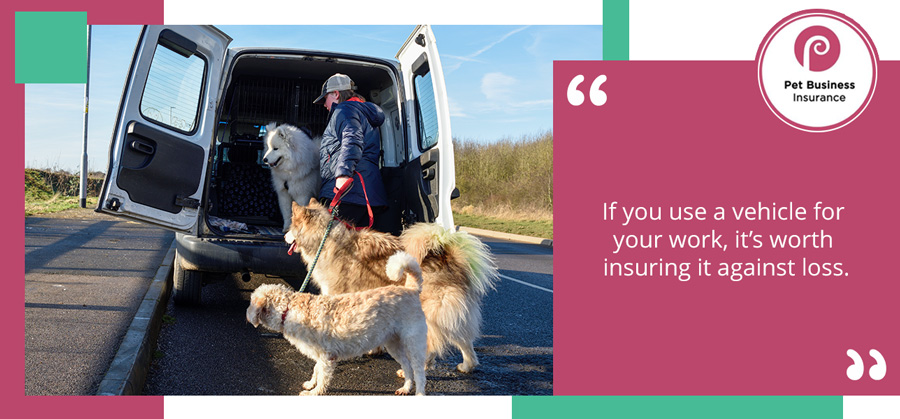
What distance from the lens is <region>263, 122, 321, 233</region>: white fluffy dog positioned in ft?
20.6

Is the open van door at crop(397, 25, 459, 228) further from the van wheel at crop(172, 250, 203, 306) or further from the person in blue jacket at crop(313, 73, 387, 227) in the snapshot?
the van wheel at crop(172, 250, 203, 306)

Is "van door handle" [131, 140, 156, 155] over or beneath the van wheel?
over

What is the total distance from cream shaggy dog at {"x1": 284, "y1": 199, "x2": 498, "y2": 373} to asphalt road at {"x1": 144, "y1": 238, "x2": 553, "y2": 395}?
13.3 inches

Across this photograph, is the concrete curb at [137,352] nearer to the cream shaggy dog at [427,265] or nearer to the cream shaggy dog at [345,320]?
the cream shaggy dog at [345,320]

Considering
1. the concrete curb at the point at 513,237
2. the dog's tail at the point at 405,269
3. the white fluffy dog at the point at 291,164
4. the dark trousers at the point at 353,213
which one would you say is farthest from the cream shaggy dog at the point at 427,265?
the concrete curb at the point at 513,237

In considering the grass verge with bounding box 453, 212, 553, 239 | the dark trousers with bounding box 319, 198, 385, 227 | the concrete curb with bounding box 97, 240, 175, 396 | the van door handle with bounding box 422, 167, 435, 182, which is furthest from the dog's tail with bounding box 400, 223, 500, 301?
the grass verge with bounding box 453, 212, 553, 239

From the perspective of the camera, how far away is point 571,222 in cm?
394

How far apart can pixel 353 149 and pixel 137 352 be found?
2.07 m

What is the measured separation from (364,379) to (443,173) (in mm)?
1857

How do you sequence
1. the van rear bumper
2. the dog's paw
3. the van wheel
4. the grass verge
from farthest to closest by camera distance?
the grass verge
the van wheel
the van rear bumper
the dog's paw

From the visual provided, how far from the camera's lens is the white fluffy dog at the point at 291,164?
6.27 meters

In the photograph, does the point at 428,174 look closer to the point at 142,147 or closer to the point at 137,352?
the point at 142,147

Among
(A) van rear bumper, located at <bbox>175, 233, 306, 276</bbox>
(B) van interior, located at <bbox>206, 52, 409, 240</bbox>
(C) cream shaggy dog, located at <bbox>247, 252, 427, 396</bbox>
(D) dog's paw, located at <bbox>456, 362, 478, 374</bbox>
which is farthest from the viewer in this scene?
(B) van interior, located at <bbox>206, 52, 409, 240</bbox>

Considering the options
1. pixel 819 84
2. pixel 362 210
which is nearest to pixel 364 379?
pixel 362 210
